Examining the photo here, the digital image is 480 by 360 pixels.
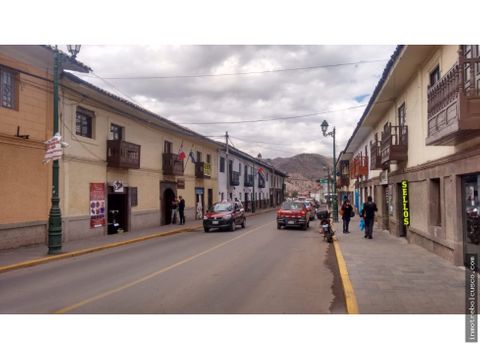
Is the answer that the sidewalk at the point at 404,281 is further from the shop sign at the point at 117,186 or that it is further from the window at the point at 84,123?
the window at the point at 84,123

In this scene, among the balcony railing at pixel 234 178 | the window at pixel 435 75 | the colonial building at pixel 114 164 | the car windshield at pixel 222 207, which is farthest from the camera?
the balcony railing at pixel 234 178

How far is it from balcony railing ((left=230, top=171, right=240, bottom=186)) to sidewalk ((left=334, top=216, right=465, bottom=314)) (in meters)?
27.3

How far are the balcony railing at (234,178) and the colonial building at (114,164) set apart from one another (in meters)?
11.1

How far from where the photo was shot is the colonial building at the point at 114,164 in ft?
51.0

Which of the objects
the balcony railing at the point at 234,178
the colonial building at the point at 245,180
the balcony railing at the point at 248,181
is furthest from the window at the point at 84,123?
the balcony railing at the point at 248,181

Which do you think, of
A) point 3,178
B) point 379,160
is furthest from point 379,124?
point 3,178

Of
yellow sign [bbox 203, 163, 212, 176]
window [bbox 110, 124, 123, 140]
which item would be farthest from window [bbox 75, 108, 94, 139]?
yellow sign [bbox 203, 163, 212, 176]

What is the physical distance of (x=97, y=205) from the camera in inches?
683

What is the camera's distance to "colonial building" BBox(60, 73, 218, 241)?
51.0ft

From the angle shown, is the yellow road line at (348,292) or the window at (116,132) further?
Answer: the window at (116,132)

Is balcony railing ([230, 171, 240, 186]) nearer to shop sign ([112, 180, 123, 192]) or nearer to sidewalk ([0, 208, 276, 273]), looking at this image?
shop sign ([112, 180, 123, 192])

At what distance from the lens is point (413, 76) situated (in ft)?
42.1

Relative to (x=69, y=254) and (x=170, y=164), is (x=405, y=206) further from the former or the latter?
(x=170, y=164)

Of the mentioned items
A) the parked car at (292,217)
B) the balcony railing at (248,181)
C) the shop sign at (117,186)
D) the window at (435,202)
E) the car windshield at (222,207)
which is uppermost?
the balcony railing at (248,181)
